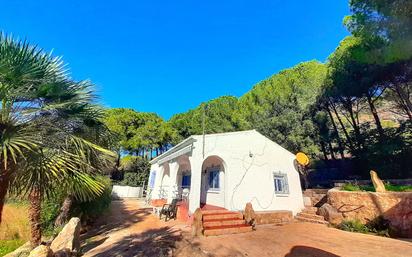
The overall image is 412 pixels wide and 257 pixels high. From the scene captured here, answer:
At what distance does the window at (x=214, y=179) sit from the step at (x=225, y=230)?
3727 millimetres

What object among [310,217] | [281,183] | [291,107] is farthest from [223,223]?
[291,107]

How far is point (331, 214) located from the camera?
1216 centimetres

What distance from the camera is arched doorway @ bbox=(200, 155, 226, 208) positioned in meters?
13.2

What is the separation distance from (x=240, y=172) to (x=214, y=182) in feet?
8.14

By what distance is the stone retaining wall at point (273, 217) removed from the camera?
467 inches

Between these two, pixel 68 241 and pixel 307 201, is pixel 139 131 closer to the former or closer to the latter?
pixel 307 201

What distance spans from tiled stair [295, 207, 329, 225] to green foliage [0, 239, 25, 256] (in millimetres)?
15208

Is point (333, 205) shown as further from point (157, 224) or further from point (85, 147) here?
point (85, 147)

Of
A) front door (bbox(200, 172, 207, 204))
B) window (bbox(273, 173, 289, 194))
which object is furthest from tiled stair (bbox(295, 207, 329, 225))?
front door (bbox(200, 172, 207, 204))

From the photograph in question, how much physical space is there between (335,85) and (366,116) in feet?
23.7

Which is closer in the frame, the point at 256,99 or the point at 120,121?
the point at 256,99

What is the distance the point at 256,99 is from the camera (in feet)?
84.8

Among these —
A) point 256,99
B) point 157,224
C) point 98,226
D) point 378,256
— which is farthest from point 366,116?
point 98,226

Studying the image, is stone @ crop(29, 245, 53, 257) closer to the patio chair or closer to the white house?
the white house
